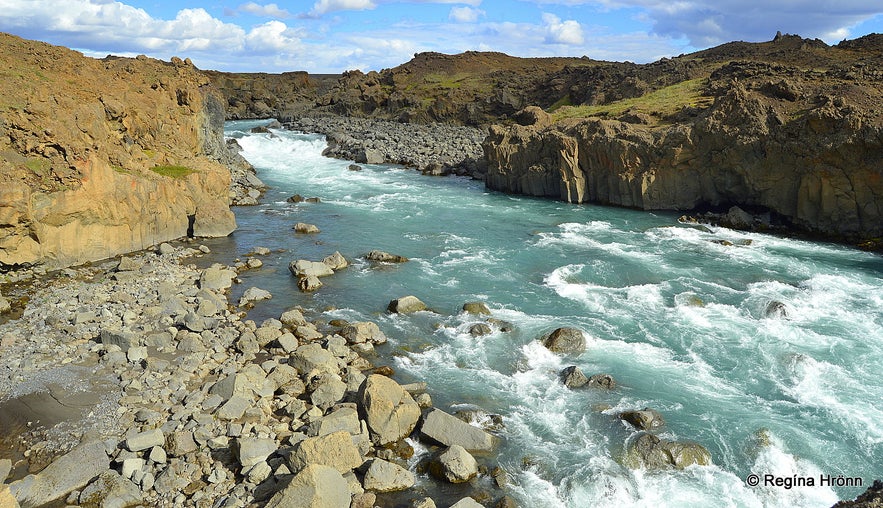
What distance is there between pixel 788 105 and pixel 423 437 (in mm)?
29613

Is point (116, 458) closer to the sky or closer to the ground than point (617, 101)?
closer to the ground

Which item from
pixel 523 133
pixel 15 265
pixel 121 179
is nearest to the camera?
pixel 15 265

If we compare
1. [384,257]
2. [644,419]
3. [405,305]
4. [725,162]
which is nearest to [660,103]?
[725,162]

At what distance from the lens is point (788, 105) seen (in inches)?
1282

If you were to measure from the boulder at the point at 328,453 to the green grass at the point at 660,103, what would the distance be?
1420 inches

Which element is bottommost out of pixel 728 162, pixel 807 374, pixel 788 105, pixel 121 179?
pixel 807 374

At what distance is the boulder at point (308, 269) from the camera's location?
24.1 meters

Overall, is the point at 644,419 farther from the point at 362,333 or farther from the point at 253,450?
the point at 253,450

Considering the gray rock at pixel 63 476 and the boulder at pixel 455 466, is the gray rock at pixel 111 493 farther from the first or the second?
the boulder at pixel 455 466

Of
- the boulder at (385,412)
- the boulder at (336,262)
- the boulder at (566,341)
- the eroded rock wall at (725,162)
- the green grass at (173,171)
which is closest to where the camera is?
the boulder at (385,412)

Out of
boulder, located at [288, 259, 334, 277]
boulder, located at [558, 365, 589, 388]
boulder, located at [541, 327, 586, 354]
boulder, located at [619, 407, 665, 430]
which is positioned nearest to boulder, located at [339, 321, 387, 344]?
boulder, located at [541, 327, 586, 354]

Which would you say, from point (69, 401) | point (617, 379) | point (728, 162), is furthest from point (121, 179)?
point (728, 162)

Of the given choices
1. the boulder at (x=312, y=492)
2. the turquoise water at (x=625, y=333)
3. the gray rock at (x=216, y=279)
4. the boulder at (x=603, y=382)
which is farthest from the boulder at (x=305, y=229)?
the boulder at (x=312, y=492)

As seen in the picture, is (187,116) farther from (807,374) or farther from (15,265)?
(807,374)
